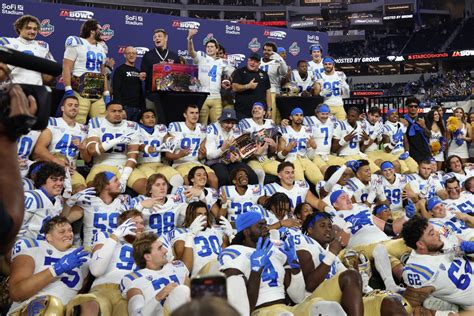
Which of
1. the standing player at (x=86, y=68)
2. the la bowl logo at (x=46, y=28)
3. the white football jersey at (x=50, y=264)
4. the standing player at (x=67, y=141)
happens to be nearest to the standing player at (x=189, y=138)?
the standing player at (x=86, y=68)

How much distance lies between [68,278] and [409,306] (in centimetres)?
256

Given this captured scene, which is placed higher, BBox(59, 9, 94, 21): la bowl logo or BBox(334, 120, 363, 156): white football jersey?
BBox(59, 9, 94, 21): la bowl logo

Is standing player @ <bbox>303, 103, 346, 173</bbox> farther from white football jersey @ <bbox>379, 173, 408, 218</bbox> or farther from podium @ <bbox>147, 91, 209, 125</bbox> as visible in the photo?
podium @ <bbox>147, 91, 209, 125</bbox>

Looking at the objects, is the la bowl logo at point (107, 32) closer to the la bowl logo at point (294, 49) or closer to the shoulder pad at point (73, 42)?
the shoulder pad at point (73, 42)

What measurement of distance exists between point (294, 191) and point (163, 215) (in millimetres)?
1886

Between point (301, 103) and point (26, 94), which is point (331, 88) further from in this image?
point (26, 94)

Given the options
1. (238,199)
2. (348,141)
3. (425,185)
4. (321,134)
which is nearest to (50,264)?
(238,199)

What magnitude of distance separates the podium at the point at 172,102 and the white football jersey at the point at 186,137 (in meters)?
0.47

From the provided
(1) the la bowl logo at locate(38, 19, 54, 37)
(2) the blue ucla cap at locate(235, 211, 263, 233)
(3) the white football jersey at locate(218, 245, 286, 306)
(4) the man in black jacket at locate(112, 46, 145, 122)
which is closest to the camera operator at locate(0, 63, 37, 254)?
(3) the white football jersey at locate(218, 245, 286, 306)

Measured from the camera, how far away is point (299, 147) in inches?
355

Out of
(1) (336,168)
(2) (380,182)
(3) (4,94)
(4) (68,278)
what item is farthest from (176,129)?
(3) (4,94)

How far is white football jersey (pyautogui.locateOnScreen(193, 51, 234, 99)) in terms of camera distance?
940 cm

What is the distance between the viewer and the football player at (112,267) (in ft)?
15.2

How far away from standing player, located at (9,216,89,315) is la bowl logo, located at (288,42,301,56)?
10.3m
